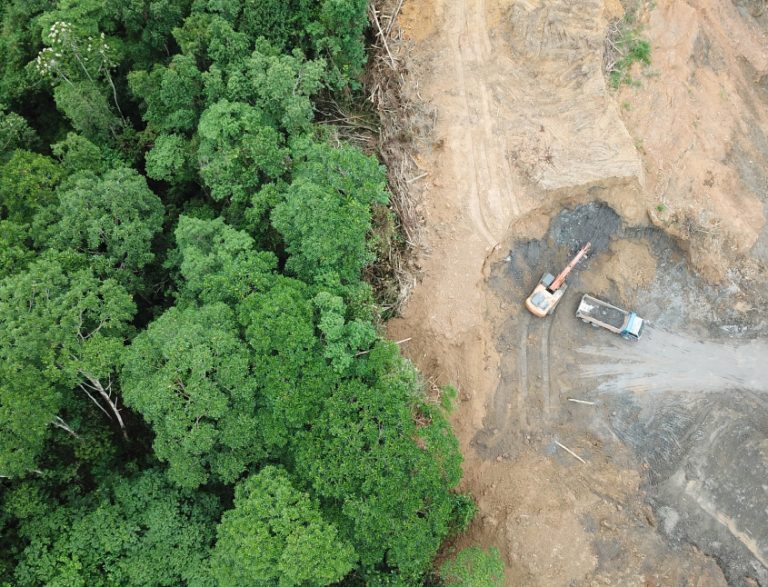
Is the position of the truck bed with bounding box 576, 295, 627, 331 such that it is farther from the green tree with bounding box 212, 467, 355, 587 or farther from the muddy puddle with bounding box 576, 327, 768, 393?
the green tree with bounding box 212, 467, 355, 587

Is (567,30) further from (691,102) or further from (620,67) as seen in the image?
(691,102)

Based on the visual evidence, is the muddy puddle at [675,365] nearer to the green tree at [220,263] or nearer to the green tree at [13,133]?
the green tree at [220,263]

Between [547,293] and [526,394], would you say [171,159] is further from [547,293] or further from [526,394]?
[526,394]

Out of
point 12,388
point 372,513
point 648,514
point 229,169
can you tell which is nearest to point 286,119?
point 229,169

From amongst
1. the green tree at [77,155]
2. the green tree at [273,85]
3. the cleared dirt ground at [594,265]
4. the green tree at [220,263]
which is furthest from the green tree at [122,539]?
the green tree at [273,85]

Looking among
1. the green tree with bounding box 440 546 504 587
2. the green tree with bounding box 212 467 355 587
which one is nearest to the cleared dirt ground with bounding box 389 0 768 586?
the green tree with bounding box 440 546 504 587

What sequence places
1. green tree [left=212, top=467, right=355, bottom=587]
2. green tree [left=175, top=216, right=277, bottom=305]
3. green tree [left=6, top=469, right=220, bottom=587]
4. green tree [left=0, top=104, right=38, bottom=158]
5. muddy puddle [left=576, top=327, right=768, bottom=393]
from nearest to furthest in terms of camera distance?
green tree [left=212, top=467, right=355, bottom=587]
green tree [left=6, top=469, right=220, bottom=587]
green tree [left=175, top=216, right=277, bottom=305]
green tree [left=0, top=104, right=38, bottom=158]
muddy puddle [left=576, top=327, right=768, bottom=393]
